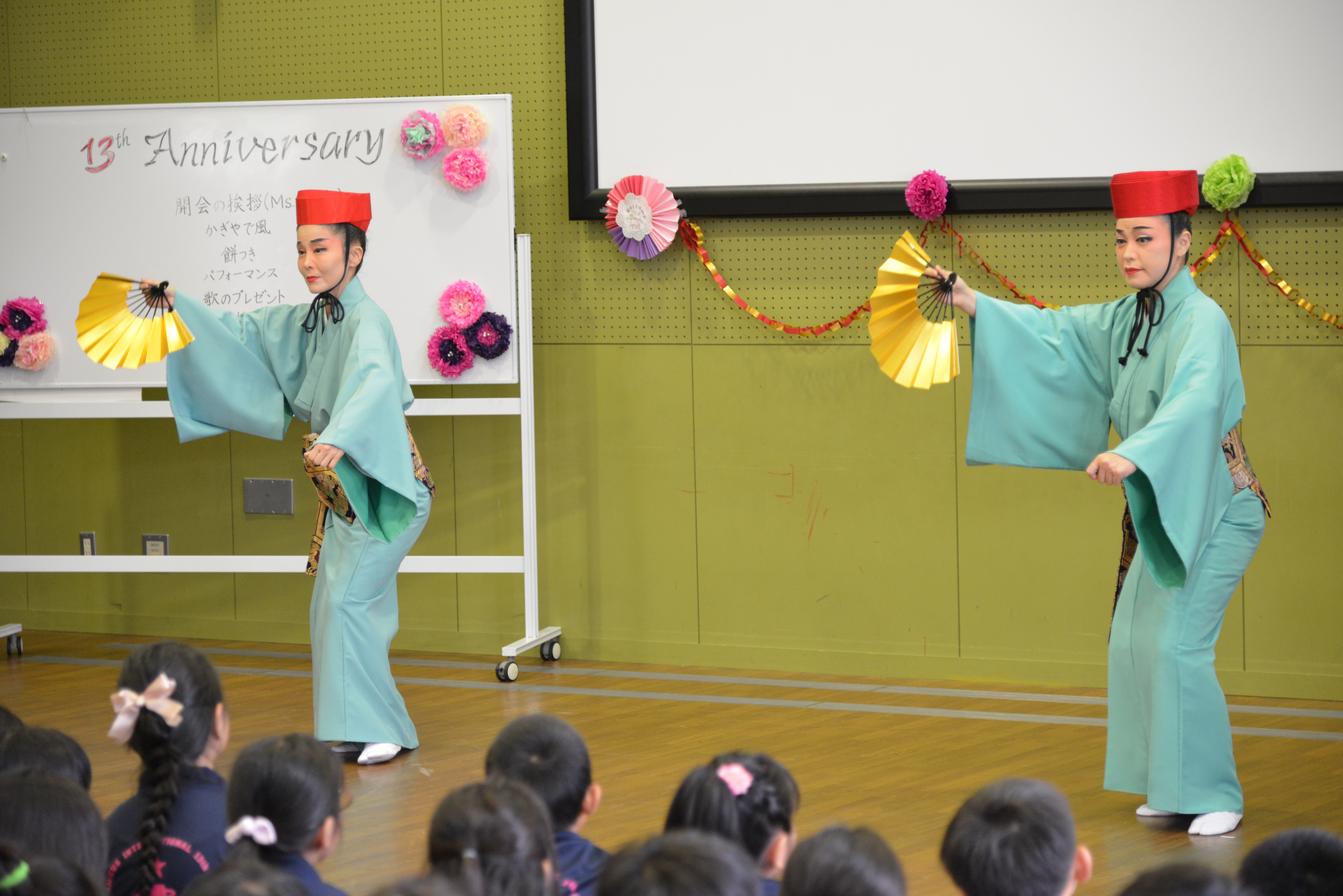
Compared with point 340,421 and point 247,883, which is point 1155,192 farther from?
point 247,883

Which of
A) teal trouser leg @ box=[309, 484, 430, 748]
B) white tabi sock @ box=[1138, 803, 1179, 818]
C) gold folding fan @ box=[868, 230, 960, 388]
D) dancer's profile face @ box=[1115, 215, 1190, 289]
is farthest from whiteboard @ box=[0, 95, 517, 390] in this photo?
white tabi sock @ box=[1138, 803, 1179, 818]

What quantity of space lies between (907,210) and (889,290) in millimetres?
1414

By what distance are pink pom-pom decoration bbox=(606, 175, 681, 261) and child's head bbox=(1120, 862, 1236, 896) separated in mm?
3826

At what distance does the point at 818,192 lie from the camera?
5.00 meters

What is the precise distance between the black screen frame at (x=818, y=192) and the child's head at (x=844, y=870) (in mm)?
3495

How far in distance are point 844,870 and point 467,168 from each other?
386 cm

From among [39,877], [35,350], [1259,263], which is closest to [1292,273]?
[1259,263]

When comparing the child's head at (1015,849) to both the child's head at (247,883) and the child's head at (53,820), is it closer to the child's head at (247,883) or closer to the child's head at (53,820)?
the child's head at (247,883)

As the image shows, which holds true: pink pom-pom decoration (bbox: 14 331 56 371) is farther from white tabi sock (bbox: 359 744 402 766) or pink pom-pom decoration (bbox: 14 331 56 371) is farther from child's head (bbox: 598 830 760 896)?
child's head (bbox: 598 830 760 896)

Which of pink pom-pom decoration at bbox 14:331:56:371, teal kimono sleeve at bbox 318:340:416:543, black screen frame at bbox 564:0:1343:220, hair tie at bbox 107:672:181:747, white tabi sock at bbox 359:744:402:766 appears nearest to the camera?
Result: hair tie at bbox 107:672:181:747

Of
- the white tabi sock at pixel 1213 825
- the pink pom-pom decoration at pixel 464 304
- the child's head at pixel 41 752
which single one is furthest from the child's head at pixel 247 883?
the pink pom-pom decoration at pixel 464 304

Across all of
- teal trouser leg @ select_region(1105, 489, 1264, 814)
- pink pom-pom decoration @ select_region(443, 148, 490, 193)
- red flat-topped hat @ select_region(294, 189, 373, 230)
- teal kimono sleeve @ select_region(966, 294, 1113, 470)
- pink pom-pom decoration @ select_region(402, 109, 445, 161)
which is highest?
pink pom-pom decoration @ select_region(402, 109, 445, 161)

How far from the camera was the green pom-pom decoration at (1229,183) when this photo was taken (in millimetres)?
4410

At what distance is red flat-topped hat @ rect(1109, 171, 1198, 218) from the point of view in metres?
3.42
